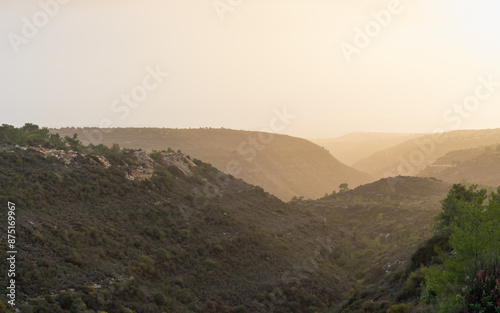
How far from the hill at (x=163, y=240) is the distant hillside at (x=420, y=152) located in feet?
326

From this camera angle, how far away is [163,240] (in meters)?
30.5

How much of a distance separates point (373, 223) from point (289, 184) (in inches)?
2164

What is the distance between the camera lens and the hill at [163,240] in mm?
22438

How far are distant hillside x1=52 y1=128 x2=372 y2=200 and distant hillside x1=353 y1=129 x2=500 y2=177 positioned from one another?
24.6 m

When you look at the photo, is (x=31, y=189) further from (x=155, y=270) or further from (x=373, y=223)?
(x=373, y=223)

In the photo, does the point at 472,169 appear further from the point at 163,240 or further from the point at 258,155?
the point at 163,240

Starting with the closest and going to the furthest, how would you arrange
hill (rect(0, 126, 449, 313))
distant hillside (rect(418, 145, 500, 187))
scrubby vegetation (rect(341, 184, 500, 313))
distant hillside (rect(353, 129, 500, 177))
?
scrubby vegetation (rect(341, 184, 500, 313)) < hill (rect(0, 126, 449, 313)) < distant hillside (rect(418, 145, 500, 187)) < distant hillside (rect(353, 129, 500, 177))

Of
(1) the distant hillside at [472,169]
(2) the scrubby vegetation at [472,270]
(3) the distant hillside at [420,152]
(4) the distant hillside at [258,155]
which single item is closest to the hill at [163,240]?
(2) the scrubby vegetation at [472,270]

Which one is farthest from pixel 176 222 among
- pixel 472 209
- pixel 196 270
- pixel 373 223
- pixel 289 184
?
pixel 289 184

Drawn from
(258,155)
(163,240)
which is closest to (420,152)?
(258,155)

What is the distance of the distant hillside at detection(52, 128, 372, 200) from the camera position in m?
105

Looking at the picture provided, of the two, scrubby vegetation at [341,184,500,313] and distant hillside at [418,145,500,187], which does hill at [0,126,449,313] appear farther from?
distant hillside at [418,145,500,187]

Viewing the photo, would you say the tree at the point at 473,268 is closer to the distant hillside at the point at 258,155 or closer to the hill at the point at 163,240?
the hill at the point at 163,240

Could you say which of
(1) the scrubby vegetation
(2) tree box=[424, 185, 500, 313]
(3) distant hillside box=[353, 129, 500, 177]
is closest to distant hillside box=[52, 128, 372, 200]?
(3) distant hillside box=[353, 129, 500, 177]
